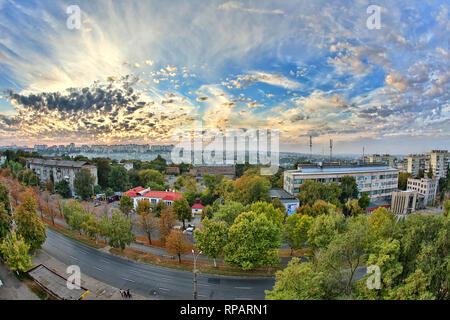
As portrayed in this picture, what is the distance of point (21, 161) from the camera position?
48.0m

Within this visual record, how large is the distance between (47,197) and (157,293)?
75.2ft

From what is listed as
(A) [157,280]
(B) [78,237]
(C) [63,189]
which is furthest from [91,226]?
(C) [63,189]

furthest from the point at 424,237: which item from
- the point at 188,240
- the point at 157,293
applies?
the point at 188,240

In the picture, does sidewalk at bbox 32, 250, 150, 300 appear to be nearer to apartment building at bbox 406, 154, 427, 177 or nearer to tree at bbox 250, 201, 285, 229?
tree at bbox 250, 201, 285, 229

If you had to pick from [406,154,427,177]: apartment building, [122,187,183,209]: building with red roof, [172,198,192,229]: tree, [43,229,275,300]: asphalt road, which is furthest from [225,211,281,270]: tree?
[406,154,427,177]: apartment building

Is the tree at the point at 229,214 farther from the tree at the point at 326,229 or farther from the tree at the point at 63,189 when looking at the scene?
the tree at the point at 63,189

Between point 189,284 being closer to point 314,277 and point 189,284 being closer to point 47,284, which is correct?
point 47,284

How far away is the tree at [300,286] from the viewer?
8.16 meters

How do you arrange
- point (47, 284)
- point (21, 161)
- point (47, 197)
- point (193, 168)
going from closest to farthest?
point (47, 284) < point (47, 197) < point (21, 161) < point (193, 168)

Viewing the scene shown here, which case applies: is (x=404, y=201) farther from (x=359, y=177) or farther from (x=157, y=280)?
(x=157, y=280)

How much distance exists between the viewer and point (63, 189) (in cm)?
3525

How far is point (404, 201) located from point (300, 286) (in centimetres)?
3390

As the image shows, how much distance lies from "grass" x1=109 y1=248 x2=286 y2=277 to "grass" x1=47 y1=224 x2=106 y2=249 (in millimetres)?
2370

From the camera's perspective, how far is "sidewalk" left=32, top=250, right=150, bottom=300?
12.9 metres
